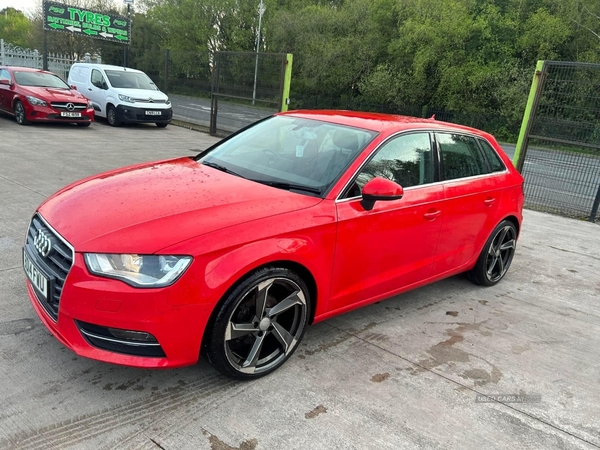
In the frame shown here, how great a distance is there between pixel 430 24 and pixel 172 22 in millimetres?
27806

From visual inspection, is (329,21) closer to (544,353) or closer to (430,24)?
(430,24)

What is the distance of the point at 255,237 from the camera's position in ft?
8.72

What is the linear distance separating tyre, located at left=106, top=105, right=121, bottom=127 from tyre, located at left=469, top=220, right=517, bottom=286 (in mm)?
12387

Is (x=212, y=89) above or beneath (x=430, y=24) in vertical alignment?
beneath

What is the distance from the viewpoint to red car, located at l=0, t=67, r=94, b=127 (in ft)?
39.8

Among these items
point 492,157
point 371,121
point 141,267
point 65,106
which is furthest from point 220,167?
point 65,106

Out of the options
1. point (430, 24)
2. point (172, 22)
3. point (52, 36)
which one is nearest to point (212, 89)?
point (430, 24)

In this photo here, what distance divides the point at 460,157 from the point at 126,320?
120 inches

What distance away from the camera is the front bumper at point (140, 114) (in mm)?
14133

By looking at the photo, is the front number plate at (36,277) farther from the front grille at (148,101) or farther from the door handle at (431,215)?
the front grille at (148,101)

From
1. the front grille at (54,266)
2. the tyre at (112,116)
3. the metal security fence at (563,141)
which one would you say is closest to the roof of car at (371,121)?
the front grille at (54,266)

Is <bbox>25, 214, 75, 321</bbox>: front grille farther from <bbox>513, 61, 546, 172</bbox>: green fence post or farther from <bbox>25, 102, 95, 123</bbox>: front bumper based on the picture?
<bbox>25, 102, 95, 123</bbox>: front bumper

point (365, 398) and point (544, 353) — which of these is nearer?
point (365, 398)

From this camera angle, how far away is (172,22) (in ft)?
154
